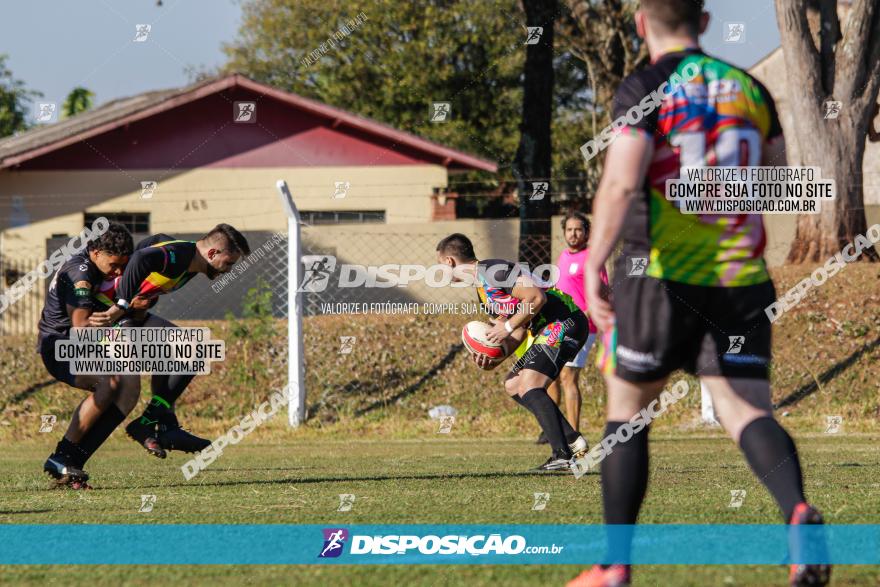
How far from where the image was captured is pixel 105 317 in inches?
334

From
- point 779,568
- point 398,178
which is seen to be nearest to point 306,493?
point 779,568

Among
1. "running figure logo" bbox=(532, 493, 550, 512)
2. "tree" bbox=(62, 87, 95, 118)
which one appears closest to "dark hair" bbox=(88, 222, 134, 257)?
"running figure logo" bbox=(532, 493, 550, 512)

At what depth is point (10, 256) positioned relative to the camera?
24.8m

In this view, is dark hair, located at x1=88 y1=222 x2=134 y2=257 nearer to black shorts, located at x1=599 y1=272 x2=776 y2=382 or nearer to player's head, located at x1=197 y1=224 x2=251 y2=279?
player's head, located at x1=197 y1=224 x2=251 y2=279

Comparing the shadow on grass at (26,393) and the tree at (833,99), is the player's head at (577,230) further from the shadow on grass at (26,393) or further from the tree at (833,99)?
the shadow on grass at (26,393)

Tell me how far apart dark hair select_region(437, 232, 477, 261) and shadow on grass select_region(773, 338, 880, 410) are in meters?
7.83

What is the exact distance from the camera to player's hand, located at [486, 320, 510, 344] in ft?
29.2

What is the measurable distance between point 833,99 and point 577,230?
28.6 feet

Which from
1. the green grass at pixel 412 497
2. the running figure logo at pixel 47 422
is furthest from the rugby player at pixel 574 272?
the running figure logo at pixel 47 422

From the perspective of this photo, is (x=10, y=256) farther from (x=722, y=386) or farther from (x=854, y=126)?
(x=722, y=386)

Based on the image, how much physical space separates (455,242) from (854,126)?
39.8ft

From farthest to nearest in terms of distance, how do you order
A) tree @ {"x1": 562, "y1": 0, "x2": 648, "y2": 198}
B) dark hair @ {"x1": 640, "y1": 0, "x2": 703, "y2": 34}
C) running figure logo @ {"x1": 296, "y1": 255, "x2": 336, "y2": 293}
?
1. tree @ {"x1": 562, "y1": 0, "x2": 648, "y2": 198}
2. running figure logo @ {"x1": 296, "y1": 255, "x2": 336, "y2": 293}
3. dark hair @ {"x1": 640, "y1": 0, "x2": 703, "y2": 34}

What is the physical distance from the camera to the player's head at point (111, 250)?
8.52 metres

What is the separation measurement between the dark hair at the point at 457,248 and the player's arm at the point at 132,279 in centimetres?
197
